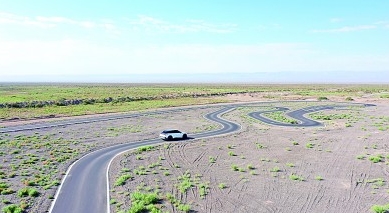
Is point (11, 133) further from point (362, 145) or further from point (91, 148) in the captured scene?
point (362, 145)

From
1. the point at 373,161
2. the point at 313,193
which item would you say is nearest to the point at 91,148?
the point at 313,193

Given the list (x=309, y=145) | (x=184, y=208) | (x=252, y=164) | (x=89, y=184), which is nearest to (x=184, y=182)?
(x=184, y=208)

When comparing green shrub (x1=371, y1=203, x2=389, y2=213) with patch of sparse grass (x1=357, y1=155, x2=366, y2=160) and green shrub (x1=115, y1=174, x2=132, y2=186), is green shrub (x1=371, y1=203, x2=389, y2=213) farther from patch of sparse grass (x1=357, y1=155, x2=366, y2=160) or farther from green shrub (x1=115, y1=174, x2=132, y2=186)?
green shrub (x1=115, y1=174, x2=132, y2=186)

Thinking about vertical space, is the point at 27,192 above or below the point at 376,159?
below

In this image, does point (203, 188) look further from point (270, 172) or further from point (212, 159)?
point (212, 159)

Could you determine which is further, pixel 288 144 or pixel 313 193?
pixel 288 144

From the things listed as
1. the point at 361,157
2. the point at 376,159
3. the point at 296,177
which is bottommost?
the point at 296,177

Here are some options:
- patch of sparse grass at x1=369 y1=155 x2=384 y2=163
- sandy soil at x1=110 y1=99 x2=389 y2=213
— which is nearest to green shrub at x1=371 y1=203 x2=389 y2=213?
sandy soil at x1=110 y1=99 x2=389 y2=213
